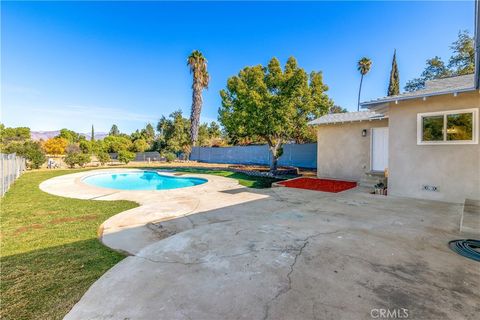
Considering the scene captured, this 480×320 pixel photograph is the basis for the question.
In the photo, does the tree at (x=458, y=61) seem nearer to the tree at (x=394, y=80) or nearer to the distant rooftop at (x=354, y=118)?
the tree at (x=394, y=80)

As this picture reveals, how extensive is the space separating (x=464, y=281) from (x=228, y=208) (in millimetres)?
5095

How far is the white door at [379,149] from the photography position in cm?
1012

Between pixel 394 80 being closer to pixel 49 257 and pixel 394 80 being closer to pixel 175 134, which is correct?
A: pixel 175 134

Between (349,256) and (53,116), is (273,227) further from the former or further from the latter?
(53,116)

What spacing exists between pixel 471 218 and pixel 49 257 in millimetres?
8657

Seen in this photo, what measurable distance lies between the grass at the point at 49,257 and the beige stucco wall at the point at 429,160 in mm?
8984

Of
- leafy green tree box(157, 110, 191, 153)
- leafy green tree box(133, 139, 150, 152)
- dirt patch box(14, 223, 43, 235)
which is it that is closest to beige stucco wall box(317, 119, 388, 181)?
dirt patch box(14, 223, 43, 235)

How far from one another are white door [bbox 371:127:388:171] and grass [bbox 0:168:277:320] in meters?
10.6

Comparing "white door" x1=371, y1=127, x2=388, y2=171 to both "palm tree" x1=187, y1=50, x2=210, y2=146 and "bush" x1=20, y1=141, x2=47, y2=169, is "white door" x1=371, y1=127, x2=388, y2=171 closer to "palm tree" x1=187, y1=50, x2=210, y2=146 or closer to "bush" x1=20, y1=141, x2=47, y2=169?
"palm tree" x1=187, y1=50, x2=210, y2=146

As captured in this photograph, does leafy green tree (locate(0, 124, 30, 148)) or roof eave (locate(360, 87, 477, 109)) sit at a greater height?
leafy green tree (locate(0, 124, 30, 148))

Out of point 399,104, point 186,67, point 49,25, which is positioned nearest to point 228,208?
point 399,104

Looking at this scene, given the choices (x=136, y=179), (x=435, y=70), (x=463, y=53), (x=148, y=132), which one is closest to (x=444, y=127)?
(x=136, y=179)

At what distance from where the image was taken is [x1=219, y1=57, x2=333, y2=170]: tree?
12977 mm

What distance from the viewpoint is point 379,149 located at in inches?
406
